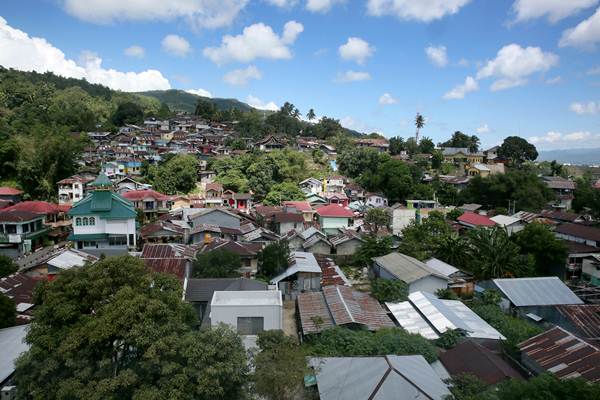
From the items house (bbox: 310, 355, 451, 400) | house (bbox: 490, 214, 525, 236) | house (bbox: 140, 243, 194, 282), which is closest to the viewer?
house (bbox: 310, 355, 451, 400)

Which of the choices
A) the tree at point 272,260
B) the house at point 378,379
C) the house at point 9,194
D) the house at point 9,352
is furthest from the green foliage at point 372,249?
the house at point 9,194

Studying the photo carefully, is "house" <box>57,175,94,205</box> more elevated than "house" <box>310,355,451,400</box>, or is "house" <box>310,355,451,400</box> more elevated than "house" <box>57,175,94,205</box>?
"house" <box>57,175,94,205</box>

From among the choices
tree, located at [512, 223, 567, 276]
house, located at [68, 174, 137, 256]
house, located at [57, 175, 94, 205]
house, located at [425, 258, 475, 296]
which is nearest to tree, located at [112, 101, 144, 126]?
house, located at [57, 175, 94, 205]

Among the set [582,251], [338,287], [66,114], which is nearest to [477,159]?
[582,251]

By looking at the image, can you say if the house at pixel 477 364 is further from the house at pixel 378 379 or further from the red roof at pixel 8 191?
the red roof at pixel 8 191

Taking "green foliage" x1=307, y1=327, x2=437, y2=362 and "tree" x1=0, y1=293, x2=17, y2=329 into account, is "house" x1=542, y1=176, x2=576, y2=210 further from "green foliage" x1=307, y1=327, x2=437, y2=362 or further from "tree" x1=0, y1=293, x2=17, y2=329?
"tree" x1=0, y1=293, x2=17, y2=329

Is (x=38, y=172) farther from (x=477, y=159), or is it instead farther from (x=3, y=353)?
(x=477, y=159)
